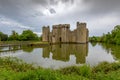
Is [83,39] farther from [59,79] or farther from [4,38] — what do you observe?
[59,79]

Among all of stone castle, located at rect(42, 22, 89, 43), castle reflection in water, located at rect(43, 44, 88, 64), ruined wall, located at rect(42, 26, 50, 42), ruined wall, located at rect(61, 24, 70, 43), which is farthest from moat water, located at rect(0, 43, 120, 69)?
ruined wall, located at rect(42, 26, 50, 42)

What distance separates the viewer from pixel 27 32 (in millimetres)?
83375

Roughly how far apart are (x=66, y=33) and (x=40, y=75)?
69611 mm

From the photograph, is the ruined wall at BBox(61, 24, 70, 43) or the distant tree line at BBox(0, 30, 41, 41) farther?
the distant tree line at BBox(0, 30, 41, 41)

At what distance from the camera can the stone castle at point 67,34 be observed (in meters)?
71.3

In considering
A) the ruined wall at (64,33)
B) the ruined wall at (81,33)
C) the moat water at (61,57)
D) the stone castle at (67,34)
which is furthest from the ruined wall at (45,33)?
the moat water at (61,57)

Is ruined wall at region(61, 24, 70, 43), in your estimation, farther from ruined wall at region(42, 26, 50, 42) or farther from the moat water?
the moat water

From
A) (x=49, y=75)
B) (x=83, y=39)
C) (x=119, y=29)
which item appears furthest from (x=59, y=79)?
(x=83, y=39)

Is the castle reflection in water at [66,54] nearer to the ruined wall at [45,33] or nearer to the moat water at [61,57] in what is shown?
the moat water at [61,57]

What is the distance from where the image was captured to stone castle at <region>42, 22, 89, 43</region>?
7131 centimetres

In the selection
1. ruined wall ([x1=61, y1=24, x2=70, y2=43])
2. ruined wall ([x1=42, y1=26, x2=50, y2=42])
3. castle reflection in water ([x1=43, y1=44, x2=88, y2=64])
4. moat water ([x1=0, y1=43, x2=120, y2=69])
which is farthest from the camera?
ruined wall ([x1=42, y1=26, x2=50, y2=42])

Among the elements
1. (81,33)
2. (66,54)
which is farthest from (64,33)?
(66,54)

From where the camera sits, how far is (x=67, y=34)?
7538 cm

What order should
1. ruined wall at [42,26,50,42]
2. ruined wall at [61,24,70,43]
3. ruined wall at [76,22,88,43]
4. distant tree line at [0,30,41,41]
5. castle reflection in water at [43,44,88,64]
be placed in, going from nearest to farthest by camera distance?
1. castle reflection in water at [43,44,88,64]
2. ruined wall at [76,22,88,43]
3. ruined wall at [61,24,70,43]
4. distant tree line at [0,30,41,41]
5. ruined wall at [42,26,50,42]
